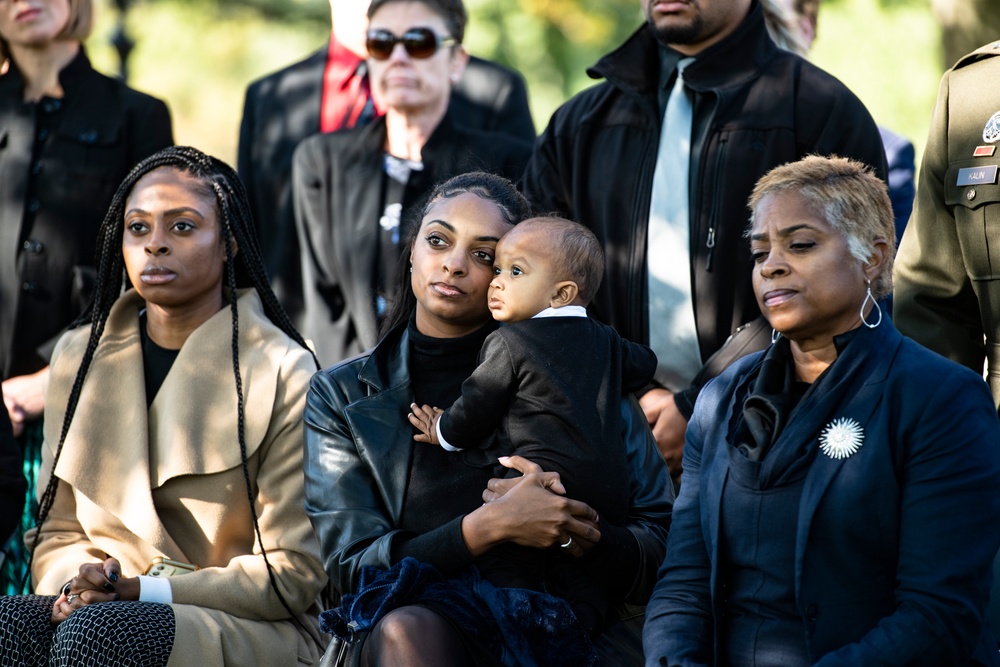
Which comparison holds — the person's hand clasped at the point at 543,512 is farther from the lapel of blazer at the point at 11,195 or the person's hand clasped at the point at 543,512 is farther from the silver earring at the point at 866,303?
the lapel of blazer at the point at 11,195

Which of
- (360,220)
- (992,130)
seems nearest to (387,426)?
(992,130)

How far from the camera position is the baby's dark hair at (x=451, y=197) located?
4.61 meters

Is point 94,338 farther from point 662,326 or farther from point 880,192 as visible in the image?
point 880,192

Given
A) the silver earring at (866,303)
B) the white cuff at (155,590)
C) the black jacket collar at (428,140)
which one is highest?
the black jacket collar at (428,140)

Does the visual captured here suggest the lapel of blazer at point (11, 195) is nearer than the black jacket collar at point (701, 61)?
No

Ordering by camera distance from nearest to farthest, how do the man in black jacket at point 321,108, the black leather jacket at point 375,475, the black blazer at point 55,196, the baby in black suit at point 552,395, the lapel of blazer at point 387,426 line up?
1. the baby in black suit at point 552,395
2. the black leather jacket at point 375,475
3. the lapel of blazer at point 387,426
4. the black blazer at point 55,196
5. the man in black jacket at point 321,108

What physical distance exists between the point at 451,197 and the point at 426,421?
73 centimetres

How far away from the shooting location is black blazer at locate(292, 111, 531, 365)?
6.46 m

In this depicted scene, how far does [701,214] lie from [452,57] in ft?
6.18

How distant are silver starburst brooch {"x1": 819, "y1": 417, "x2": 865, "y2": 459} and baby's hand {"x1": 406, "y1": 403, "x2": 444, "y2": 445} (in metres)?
1.17

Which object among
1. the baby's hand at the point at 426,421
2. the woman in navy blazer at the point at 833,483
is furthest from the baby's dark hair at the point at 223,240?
the woman in navy blazer at the point at 833,483

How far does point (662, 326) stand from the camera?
5.31m

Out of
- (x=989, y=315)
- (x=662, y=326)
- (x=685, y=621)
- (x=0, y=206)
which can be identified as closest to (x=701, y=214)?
(x=662, y=326)

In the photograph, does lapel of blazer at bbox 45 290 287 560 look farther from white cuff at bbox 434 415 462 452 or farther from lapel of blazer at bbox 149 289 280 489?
white cuff at bbox 434 415 462 452
